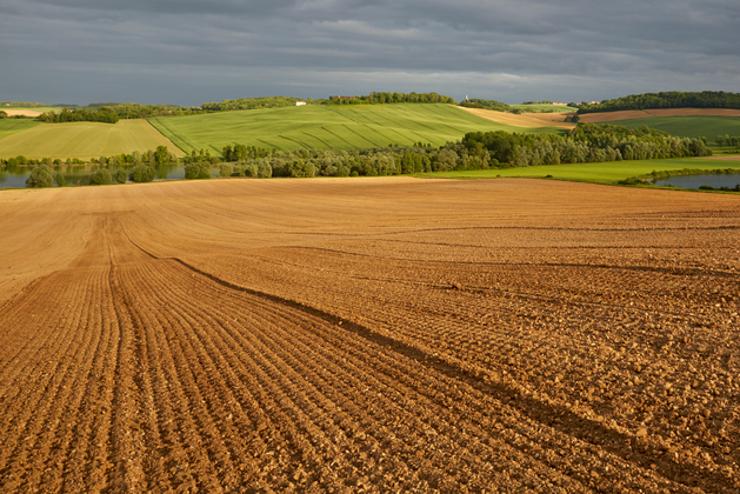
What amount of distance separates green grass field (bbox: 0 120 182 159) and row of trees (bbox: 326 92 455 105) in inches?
2172

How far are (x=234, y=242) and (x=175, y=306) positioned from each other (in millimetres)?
15979

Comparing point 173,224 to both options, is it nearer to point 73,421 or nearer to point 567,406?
point 73,421

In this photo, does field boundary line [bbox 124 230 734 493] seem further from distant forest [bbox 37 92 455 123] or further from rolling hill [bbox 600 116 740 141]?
distant forest [bbox 37 92 455 123]

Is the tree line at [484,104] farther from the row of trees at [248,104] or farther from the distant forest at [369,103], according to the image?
the row of trees at [248,104]

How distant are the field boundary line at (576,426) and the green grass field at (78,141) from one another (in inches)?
4334

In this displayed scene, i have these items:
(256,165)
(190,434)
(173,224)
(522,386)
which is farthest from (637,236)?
(256,165)

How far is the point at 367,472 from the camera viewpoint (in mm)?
6957

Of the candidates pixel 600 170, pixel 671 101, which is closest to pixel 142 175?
pixel 600 170

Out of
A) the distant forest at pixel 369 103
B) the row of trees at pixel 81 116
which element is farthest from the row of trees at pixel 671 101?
the row of trees at pixel 81 116

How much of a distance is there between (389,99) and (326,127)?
4528cm

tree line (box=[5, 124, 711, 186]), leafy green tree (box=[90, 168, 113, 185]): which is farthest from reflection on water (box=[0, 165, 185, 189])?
tree line (box=[5, 124, 711, 186])

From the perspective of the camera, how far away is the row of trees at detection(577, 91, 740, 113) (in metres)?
142

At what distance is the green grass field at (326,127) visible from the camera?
380 ft

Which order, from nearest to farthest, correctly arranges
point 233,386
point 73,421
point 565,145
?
1. point 73,421
2. point 233,386
3. point 565,145
